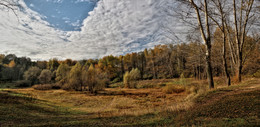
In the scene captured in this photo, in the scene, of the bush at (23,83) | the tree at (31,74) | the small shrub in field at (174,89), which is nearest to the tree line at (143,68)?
the tree at (31,74)

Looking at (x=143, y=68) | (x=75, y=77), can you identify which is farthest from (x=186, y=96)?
(x=143, y=68)

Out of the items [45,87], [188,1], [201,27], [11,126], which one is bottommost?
[45,87]

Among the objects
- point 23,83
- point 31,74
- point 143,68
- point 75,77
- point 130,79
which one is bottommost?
point 23,83

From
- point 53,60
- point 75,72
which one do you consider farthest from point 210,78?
point 53,60

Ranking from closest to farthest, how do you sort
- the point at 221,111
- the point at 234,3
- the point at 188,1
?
the point at 221,111 < the point at 188,1 < the point at 234,3

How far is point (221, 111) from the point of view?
437 centimetres

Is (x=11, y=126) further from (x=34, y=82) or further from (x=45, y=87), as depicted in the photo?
(x=34, y=82)

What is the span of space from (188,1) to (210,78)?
5417 mm

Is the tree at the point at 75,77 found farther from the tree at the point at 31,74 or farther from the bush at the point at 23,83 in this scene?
the bush at the point at 23,83

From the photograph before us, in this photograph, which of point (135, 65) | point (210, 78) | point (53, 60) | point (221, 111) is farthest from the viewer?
point (53, 60)

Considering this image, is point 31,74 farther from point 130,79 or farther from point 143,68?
point 143,68

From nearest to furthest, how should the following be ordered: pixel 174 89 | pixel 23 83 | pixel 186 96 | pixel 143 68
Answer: pixel 186 96 < pixel 174 89 < pixel 23 83 < pixel 143 68

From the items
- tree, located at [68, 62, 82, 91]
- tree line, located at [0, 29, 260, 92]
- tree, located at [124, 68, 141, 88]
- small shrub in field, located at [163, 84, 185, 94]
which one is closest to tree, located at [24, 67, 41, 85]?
tree line, located at [0, 29, 260, 92]

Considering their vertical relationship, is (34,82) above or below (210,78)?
below
